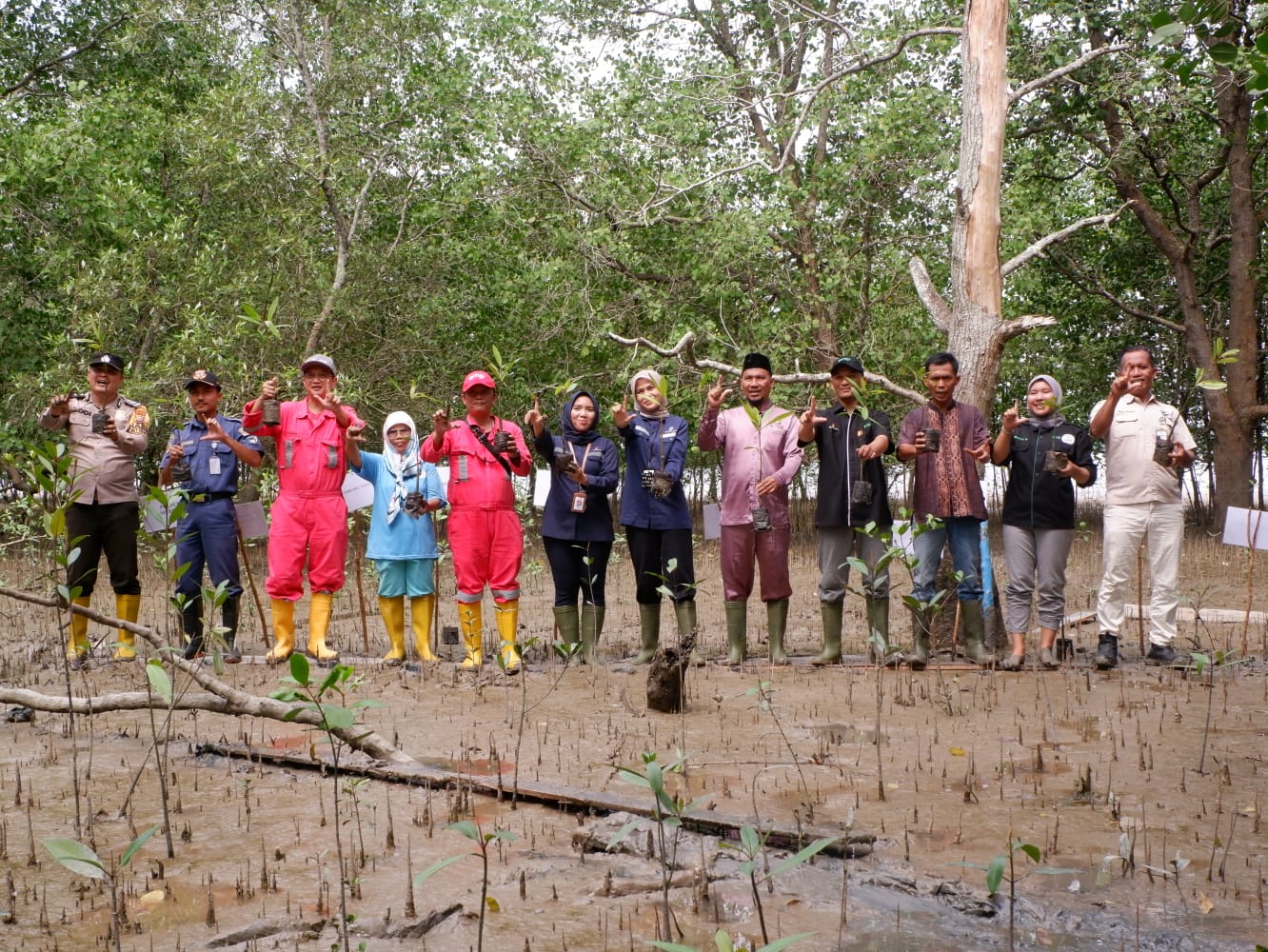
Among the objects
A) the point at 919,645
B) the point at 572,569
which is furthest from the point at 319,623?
the point at 919,645

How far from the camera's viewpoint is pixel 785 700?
670 cm

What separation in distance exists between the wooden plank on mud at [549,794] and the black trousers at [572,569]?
107 inches

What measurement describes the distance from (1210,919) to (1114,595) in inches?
175

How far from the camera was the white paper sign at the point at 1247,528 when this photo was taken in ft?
25.6

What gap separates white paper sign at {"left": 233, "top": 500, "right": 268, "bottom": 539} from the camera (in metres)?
8.33

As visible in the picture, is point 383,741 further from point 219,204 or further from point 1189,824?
point 219,204

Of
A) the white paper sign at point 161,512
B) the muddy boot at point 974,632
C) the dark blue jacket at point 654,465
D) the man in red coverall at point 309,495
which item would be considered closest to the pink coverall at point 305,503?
the man in red coverall at point 309,495

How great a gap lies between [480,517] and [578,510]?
687 millimetres

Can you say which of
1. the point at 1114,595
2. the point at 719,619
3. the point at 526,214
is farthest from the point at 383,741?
the point at 526,214

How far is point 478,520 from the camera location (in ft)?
24.7

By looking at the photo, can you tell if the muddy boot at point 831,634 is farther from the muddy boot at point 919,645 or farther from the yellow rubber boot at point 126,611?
the yellow rubber boot at point 126,611

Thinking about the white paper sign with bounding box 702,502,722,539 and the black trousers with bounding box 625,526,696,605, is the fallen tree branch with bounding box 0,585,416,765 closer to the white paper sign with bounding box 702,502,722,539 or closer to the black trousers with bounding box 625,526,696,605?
the black trousers with bounding box 625,526,696,605

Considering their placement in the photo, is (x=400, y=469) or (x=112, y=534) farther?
(x=400, y=469)

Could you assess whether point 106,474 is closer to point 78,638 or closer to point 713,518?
point 78,638
